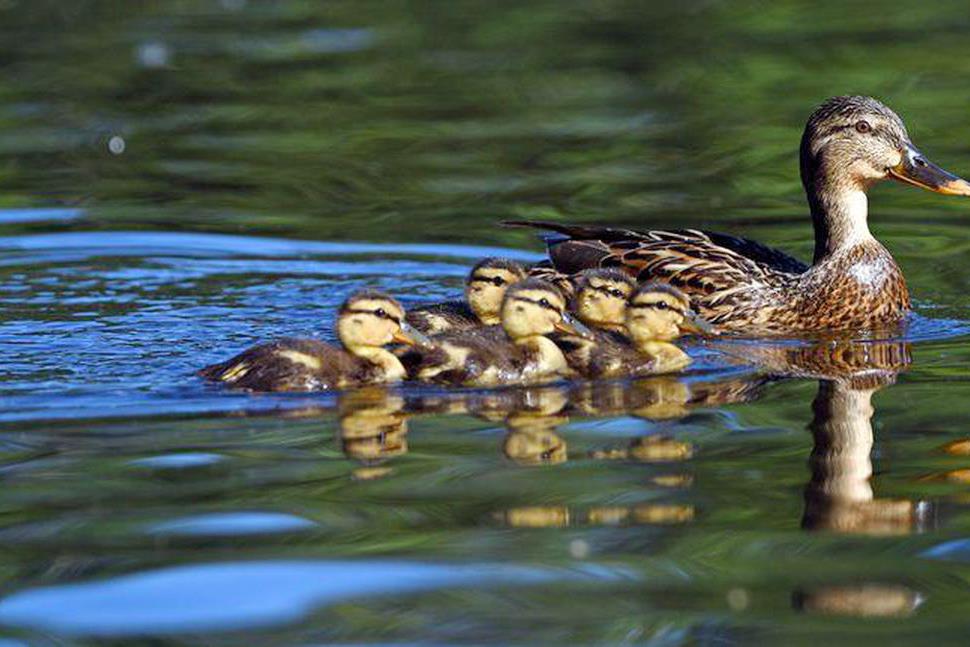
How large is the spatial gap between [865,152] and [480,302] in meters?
1.65

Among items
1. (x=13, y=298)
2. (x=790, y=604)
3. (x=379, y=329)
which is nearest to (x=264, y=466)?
(x=379, y=329)

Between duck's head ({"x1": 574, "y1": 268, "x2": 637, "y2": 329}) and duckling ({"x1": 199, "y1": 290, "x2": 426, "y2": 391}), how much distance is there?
0.86 m

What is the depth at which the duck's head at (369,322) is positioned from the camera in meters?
6.73

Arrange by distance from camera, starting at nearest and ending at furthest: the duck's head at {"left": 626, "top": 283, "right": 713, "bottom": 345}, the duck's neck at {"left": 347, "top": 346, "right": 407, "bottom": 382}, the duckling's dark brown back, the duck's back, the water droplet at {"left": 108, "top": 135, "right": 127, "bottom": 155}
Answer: the duck's back
the duck's neck at {"left": 347, "top": 346, "right": 407, "bottom": 382}
the duck's head at {"left": 626, "top": 283, "right": 713, "bottom": 345}
the duckling's dark brown back
the water droplet at {"left": 108, "top": 135, "right": 127, "bottom": 155}

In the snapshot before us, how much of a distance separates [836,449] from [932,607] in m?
1.30

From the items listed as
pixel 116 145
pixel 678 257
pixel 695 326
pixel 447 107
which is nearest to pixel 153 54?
pixel 116 145

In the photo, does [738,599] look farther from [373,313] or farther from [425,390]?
[373,313]

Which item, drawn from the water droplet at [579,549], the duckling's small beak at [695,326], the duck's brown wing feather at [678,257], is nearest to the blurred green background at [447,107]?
the duck's brown wing feather at [678,257]

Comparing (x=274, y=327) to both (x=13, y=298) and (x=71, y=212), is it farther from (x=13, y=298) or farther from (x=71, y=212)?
(x=71, y=212)

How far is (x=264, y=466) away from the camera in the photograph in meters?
5.56

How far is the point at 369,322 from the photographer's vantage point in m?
6.73

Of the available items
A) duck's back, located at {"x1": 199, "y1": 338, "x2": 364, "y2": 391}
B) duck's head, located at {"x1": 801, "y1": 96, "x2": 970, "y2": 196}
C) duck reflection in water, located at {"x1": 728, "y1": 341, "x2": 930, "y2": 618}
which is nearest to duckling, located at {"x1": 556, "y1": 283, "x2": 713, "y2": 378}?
duck reflection in water, located at {"x1": 728, "y1": 341, "x2": 930, "y2": 618}

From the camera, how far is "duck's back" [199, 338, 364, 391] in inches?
255

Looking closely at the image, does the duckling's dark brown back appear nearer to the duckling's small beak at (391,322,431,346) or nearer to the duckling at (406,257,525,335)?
the duckling at (406,257,525,335)
